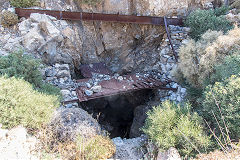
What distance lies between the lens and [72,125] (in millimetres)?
4051

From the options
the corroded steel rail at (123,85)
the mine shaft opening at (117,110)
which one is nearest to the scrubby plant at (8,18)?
the corroded steel rail at (123,85)

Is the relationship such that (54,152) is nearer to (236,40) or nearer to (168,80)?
(168,80)

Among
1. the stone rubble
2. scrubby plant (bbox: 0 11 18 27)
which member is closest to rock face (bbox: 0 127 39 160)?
the stone rubble

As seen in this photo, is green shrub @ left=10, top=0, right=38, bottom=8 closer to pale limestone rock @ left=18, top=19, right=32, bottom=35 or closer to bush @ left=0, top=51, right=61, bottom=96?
pale limestone rock @ left=18, top=19, right=32, bottom=35

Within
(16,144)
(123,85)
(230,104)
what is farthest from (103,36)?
(230,104)

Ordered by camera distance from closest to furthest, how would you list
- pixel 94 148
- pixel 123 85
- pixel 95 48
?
pixel 94 148 → pixel 123 85 → pixel 95 48

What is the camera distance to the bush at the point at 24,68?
497cm

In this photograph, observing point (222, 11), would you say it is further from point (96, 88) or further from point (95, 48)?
point (96, 88)

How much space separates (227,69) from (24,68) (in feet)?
20.2

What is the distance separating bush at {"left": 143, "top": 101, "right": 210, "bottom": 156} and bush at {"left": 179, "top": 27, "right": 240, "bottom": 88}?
1.92m

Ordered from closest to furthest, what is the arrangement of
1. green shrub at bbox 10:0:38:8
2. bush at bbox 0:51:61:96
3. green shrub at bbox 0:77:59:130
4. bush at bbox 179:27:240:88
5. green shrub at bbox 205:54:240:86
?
green shrub at bbox 0:77:59:130 → green shrub at bbox 205:54:240:86 → bush at bbox 0:51:61:96 → bush at bbox 179:27:240:88 → green shrub at bbox 10:0:38:8

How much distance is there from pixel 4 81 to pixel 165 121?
14.0ft

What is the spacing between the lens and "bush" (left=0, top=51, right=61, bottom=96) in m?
4.97

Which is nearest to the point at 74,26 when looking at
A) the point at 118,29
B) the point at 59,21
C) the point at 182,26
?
the point at 59,21
